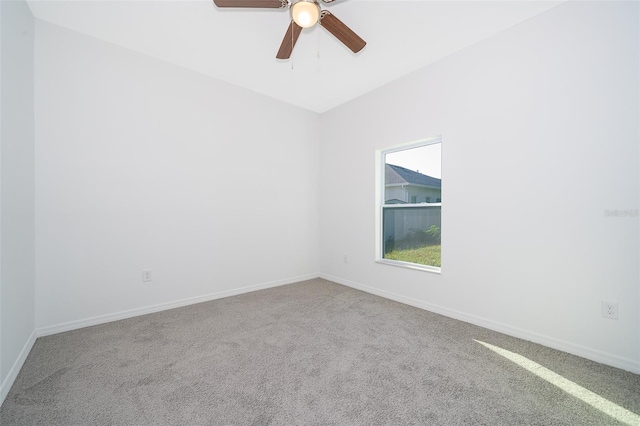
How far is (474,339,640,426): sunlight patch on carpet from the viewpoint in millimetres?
1385

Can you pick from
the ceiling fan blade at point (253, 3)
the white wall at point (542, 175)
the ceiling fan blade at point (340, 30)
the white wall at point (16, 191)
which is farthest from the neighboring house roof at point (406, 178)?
the white wall at point (16, 191)

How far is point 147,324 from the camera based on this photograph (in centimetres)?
251

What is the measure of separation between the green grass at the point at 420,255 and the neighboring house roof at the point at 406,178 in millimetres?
720

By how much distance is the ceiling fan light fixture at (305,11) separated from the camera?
161 cm

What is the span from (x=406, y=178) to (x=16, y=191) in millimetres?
3506

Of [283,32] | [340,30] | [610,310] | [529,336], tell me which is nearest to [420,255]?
[529,336]

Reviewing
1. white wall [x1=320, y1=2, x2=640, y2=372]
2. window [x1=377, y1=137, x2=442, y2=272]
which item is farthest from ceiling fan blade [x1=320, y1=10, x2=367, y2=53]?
window [x1=377, y1=137, x2=442, y2=272]

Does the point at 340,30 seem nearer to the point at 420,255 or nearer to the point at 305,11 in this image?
the point at 305,11

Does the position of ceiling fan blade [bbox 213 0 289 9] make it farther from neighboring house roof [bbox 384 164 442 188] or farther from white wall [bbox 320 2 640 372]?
neighboring house roof [bbox 384 164 442 188]

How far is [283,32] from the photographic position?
7.96 ft

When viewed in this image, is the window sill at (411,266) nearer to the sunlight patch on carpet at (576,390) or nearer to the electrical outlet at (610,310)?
the sunlight patch on carpet at (576,390)

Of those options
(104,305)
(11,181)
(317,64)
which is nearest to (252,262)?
(104,305)

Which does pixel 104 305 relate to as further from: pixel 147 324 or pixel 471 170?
pixel 471 170

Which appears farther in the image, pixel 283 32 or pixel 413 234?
pixel 413 234
